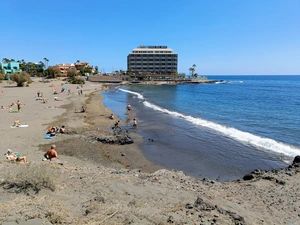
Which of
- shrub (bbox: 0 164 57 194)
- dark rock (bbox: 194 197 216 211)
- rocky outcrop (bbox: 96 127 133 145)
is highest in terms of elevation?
shrub (bbox: 0 164 57 194)

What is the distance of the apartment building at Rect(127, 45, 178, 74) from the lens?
14000 centimetres

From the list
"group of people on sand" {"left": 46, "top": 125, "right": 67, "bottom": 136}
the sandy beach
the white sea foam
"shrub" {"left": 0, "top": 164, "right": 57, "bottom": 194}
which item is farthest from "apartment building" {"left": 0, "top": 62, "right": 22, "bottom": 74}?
"shrub" {"left": 0, "top": 164, "right": 57, "bottom": 194}

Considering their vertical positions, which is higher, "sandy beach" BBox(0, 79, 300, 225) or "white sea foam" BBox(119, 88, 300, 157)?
"sandy beach" BBox(0, 79, 300, 225)

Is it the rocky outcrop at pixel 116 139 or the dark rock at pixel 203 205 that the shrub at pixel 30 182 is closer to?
the dark rock at pixel 203 205

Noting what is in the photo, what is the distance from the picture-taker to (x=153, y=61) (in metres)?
141

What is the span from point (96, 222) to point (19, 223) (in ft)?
5.89

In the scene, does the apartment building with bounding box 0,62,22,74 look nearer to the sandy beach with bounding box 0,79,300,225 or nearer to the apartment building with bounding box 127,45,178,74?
the apartment building with bounding box 127,45,178,74

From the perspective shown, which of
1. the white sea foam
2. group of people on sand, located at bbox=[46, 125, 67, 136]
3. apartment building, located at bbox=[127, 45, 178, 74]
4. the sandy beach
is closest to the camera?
the sandy beach

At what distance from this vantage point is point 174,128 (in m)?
22.5

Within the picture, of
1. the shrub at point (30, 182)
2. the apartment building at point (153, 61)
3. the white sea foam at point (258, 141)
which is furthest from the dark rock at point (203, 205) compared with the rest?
the apartment building at point (153, 61)

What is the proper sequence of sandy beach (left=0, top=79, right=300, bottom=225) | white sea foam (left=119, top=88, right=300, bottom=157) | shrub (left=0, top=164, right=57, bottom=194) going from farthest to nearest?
white sea foam (left=119, top=88, right=300, bottom=157), shrub (left=0, top=164, right=57, bottom=194), sandy beach (left=0, top=79, right=300, bottom=225)

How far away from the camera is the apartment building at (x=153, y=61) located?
140 m

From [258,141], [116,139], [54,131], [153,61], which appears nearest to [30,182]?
[116,139]

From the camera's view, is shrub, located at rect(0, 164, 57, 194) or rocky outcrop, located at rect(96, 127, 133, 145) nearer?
shrub, located at rect(0, 164, 57, 194)
